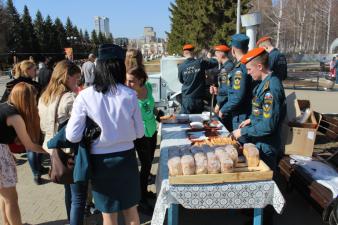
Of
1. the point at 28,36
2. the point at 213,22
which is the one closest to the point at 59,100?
the point at 213,22

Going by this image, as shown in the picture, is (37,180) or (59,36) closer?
(37,180)

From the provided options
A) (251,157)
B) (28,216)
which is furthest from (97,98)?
(28,216)

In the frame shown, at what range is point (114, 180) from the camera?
Answer: 259 centimetres

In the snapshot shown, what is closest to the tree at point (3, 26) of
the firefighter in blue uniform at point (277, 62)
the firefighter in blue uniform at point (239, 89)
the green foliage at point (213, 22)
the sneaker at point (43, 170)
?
the green foliage at point (213, 22)

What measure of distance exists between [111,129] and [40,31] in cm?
6675

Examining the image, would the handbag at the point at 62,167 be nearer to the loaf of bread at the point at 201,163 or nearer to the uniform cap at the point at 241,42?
the loaf of bread at the point at 201,163

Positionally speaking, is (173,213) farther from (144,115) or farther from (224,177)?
(144,115)

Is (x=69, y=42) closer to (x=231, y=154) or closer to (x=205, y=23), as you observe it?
(x=205, y=23)

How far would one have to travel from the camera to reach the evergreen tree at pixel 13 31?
57.0 meters

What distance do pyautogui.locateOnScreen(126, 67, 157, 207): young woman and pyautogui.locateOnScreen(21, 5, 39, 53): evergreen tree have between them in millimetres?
59631

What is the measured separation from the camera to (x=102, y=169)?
257 centimetres

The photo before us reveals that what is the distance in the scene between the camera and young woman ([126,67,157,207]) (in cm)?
386

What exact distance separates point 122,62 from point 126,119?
1.46 feet

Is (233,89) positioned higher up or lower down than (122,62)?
lower down
